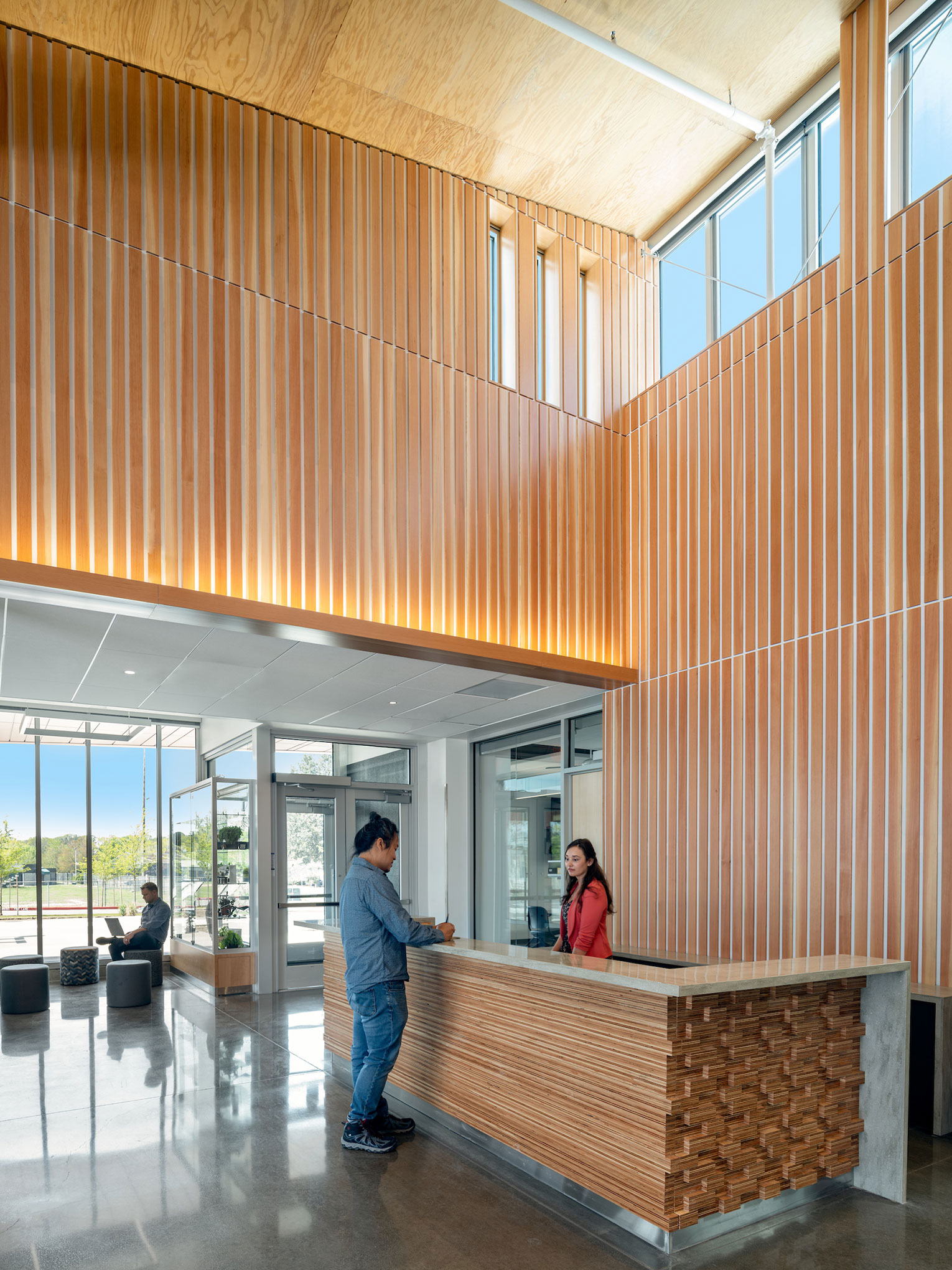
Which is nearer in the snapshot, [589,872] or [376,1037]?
[376,1037]

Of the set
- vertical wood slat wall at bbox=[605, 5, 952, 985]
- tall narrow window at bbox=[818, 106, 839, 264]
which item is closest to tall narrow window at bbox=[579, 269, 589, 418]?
vertical wood slat wall at bbox=[605, 5, 952, 985]

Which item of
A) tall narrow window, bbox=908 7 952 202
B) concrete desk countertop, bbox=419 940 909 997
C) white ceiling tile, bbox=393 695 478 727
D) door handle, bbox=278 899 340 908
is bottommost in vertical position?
door handle, bbox=278 899 340 908

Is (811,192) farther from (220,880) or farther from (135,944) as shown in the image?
(135,944)

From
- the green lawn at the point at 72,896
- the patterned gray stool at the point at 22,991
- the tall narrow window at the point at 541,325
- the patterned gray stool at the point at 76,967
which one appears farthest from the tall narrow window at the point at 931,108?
the green lawn at the point at 72,896

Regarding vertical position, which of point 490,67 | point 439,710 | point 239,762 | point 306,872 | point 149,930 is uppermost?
point 490,67

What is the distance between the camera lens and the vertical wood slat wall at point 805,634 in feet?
19.9

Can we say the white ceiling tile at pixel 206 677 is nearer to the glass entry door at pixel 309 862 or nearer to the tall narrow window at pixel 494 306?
the glass entry door at pixel 309 862

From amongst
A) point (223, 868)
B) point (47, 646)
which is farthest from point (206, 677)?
point (223, 868)

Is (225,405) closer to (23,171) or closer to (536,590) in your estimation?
(23,171)

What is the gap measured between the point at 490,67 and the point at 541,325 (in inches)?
95.4

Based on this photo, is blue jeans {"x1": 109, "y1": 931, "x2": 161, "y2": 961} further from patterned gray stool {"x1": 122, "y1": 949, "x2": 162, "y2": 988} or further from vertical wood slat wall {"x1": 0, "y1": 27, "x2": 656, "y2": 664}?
vertical wood slat wall {"x1": 0, "y1": 27, "x2": 656, "y2": 664}

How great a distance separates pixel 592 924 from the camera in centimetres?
569

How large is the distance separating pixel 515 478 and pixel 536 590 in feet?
3.49

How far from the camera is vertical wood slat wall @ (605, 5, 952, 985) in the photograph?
606cm
